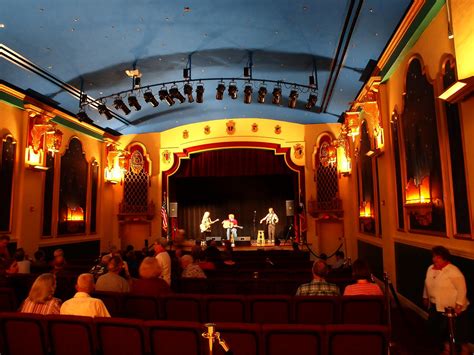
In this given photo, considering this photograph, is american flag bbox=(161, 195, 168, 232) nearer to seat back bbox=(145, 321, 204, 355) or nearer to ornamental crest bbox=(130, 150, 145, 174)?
ornamental crest bbox=(130, 150, 145, 174)

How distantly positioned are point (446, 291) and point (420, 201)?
1999mm

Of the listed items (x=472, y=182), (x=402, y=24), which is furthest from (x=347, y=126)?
(x=472, y=182)

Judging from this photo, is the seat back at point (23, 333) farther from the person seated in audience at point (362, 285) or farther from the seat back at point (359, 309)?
the person seated in audience at point (362, 285)

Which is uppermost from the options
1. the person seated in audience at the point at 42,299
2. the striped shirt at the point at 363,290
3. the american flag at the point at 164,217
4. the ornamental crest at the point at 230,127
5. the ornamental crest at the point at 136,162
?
the ornamental crest at the point at 230,127

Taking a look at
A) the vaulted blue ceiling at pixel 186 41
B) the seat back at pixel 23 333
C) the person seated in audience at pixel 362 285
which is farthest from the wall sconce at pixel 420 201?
the seat back at pixel 23 333

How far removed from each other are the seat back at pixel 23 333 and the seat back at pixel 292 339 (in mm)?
1698

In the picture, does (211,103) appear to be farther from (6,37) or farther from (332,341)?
(332,341)

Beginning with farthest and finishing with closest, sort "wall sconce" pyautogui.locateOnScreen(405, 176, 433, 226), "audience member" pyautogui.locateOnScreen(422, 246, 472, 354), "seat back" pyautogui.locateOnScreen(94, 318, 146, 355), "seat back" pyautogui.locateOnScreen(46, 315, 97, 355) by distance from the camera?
"wall sconce" pyautogui.locateOnScreen(405, 176, 433, 226) → "audience member" pyautogui.locateOnScreen(422, 246, 472, 354) → "seat back" pyautogui.locateOnScreen(46, 315, 97, 355) → "seat back" pyautogui.locateOnScreen(94, 318, 146, 355)

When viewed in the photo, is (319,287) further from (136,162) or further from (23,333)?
(136,162)

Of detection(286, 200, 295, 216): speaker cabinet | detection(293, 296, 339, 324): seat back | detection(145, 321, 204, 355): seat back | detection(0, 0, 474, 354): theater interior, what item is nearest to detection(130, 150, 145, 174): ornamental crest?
detection(0, 0, 474, 354): theater interior

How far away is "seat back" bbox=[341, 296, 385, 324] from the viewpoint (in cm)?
364

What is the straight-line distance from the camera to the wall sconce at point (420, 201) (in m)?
5.37

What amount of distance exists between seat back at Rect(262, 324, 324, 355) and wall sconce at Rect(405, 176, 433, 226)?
11.8ft

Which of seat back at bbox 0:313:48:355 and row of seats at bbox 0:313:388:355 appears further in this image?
seat back at bbox 0:313:48:355
